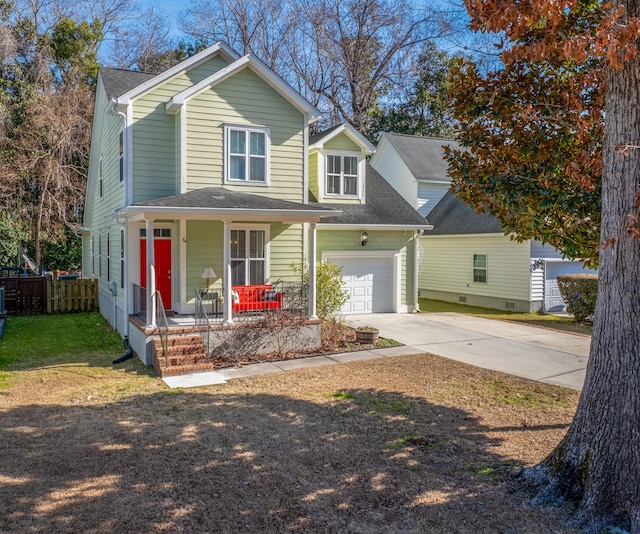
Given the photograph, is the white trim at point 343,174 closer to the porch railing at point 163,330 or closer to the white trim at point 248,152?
the white trim at point 248,152

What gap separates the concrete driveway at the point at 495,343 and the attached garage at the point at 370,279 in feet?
1.51

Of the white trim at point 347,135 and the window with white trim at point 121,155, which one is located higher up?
the white trim at point 347,135

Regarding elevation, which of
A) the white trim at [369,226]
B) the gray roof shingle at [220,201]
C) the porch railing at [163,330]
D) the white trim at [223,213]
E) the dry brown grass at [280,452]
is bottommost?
the dry brown grass at [280,452]

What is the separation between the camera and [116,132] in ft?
47.8

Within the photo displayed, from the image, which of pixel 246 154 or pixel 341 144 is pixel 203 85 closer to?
pixel 246 154

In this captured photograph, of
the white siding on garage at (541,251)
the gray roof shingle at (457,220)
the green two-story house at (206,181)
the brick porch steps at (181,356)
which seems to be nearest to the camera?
the brick porch steps at (181,356)

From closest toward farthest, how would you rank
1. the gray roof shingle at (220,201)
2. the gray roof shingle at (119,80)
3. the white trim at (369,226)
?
the gray roof shingle at (220,201) < the gray roof shingle at (119,80) < the white trim at (369,226)

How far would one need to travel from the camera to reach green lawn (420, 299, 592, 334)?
16.7 m

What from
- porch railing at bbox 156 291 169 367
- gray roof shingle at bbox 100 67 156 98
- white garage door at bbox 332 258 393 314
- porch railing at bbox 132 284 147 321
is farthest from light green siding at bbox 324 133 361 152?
porch railing at bbox 156 291 169 367

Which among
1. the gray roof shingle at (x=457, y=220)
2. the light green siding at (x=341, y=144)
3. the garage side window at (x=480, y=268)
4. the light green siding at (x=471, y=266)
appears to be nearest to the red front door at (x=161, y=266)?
the light green siding at (x=341, y=144)

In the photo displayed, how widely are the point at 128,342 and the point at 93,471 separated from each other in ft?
24.7

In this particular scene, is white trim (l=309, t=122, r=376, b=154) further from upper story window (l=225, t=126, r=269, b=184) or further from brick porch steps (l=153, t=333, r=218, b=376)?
brick porch steps (l=153, t=333, r=218, b=376)

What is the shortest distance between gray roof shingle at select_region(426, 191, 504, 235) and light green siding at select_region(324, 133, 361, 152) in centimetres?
596

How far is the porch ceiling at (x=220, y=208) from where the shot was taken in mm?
11133
